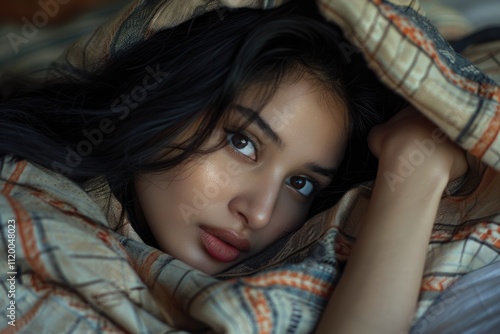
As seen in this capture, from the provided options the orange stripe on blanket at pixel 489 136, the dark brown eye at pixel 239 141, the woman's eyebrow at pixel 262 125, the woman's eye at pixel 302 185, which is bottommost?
the woman's eye at pixel 302 185

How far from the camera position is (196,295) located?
638 millimetres

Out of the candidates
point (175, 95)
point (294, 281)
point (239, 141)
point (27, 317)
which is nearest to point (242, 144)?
point (239, 141)

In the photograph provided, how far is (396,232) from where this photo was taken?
719 mm

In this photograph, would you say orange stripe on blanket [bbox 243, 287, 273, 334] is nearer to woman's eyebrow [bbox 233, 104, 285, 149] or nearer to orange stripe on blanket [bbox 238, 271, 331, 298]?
orange stripe on blanket [bbox 238, 271, 331, 298]

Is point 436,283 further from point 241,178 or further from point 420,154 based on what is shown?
point 241,178

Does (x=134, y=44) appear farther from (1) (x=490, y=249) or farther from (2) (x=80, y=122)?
(1) (x=490, y=249)

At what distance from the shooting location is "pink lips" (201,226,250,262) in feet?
2.81

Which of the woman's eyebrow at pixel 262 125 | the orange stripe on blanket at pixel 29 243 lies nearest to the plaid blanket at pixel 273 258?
the orange stripe on blanket at pixel 29 243

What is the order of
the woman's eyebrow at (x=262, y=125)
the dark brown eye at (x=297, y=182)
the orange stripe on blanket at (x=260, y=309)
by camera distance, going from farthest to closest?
the dark brown eye at (x=297, y=182) → the woman's eyebrow at (x=262, y=125) → the orange stripe on blanket at (x=260, y=309)

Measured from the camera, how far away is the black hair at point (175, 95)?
835 mm

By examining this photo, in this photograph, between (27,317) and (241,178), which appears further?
(241,178)

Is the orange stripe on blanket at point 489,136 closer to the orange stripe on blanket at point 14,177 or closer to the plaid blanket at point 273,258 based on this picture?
the plaid blanket at point 273,258

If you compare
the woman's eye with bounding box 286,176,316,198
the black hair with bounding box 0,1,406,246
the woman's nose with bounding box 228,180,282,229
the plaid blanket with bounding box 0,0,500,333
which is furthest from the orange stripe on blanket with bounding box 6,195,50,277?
the woman's eye with bounding box 286,176,316,198

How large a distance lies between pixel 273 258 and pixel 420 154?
0.89 ft
